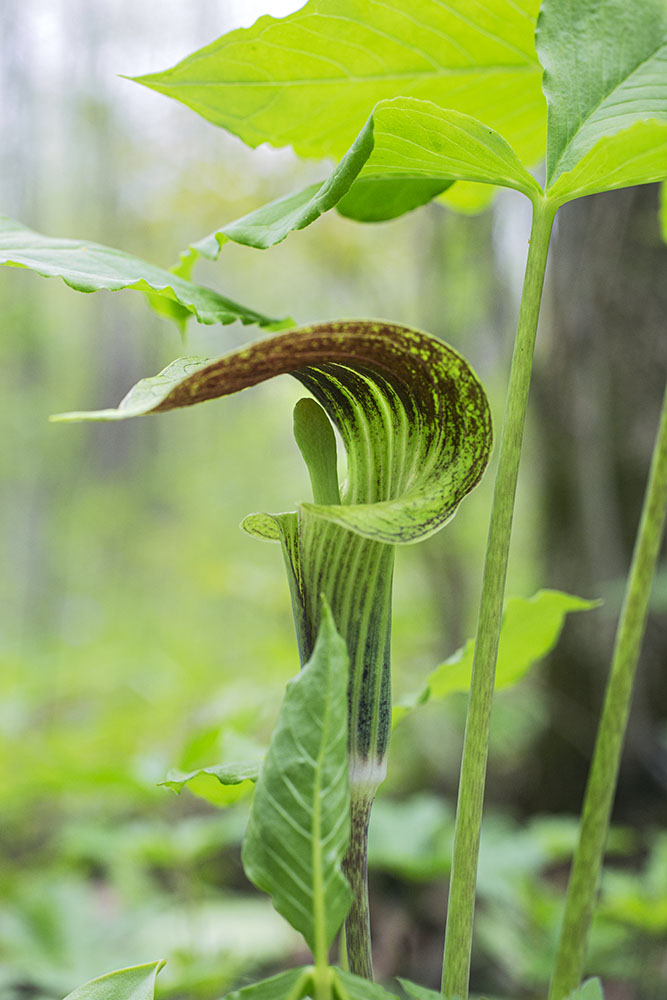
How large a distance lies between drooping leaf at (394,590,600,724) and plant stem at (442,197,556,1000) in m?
0.16

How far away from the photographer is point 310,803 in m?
0.26

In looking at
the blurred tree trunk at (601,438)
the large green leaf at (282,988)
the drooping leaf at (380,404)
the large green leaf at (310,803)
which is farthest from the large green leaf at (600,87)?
the blurred tree trunk at (601,438)

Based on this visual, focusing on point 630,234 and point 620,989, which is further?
point 630,234

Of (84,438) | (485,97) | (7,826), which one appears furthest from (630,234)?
(84,438)

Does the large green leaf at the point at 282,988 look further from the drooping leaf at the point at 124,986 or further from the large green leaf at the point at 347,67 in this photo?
the large green leaf at the point at 347,67

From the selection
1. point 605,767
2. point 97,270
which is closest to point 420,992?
point 605,767

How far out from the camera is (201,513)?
5.10 m

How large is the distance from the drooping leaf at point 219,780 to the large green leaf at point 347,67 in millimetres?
343

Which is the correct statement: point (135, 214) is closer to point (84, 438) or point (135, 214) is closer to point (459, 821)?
point (84, 438)

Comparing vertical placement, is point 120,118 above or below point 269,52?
above

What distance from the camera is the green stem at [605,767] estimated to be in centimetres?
41

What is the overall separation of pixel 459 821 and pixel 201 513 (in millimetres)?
4865

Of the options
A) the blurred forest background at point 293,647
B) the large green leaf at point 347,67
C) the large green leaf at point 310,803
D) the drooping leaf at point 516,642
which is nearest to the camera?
the large green leaf at point 310,803

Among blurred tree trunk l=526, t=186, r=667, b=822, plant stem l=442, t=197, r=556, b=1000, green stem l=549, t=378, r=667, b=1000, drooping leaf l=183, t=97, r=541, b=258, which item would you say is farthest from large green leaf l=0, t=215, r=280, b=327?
blurred tree trunk l=526, t=186, r=667, b=822
